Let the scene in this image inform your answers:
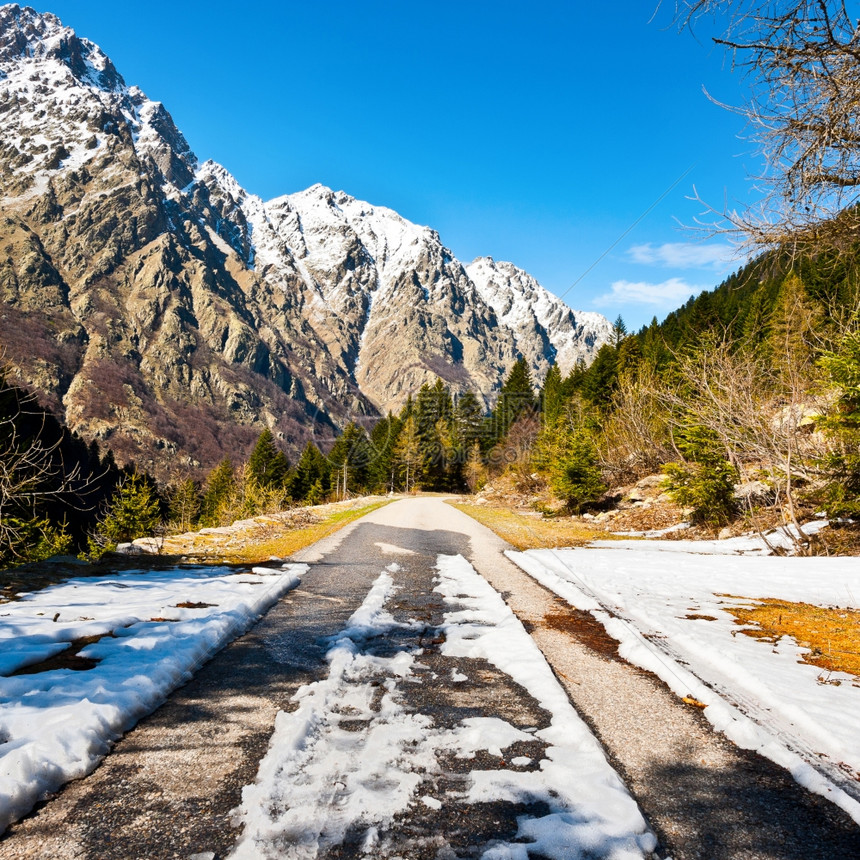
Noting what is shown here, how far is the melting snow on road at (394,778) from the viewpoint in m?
2.17

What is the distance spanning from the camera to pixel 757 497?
15.0 m

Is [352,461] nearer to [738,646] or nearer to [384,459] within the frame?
[384,459]

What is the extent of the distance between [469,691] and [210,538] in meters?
11.1

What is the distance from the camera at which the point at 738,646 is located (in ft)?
16.3

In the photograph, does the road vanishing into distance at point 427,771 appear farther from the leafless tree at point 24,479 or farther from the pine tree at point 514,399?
the pine tree at point 514,399

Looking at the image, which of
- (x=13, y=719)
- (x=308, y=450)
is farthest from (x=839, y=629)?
(x=308, y=450)

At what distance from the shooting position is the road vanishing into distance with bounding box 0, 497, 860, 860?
2.19 metres

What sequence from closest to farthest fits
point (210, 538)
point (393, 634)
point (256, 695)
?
point (256, 695)
point (393, 634)
point (210, 538)

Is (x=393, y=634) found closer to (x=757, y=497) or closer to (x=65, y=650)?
(x=65, y=650)

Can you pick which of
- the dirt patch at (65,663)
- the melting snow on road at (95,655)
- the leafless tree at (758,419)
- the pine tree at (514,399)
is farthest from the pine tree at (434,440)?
the dirt patch at (65,663)

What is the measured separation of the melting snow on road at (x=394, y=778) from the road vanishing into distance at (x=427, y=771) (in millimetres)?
12

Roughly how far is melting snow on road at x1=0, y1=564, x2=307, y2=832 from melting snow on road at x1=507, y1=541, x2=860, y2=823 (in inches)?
167

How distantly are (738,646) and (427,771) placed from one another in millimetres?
3963

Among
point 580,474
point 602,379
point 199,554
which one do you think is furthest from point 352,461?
point 199,554
